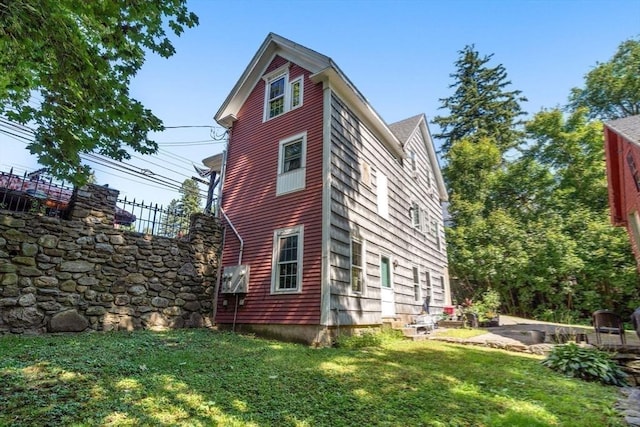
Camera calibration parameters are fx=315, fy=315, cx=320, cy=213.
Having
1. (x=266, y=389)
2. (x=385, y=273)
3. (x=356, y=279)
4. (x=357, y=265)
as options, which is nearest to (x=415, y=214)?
(x=385, y=273)

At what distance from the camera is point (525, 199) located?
2072cm

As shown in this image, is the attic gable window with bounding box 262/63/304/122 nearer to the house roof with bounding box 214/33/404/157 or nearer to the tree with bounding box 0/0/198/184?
the house roof with bounding box 214/33/404/157

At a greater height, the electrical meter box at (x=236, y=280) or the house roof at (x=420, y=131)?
the house roof at (x=420, y=131)

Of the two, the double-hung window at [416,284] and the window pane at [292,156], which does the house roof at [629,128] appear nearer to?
the double-hung window at [416,284]

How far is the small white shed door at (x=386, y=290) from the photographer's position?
10.2 meters

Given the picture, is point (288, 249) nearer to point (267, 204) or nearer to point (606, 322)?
point (267, 204)

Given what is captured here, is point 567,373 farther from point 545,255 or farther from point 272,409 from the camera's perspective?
point 545,255

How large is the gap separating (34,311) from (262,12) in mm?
9315

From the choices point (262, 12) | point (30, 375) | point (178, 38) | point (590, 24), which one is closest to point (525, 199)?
point (590, 24)

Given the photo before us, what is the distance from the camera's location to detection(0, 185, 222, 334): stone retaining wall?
6.45m

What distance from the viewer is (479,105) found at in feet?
93.2

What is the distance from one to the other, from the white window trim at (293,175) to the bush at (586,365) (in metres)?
6.65

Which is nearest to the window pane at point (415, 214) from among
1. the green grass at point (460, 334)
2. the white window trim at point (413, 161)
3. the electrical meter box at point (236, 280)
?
the white window trim at point (413, 161)

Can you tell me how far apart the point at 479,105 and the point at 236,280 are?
2815cm
